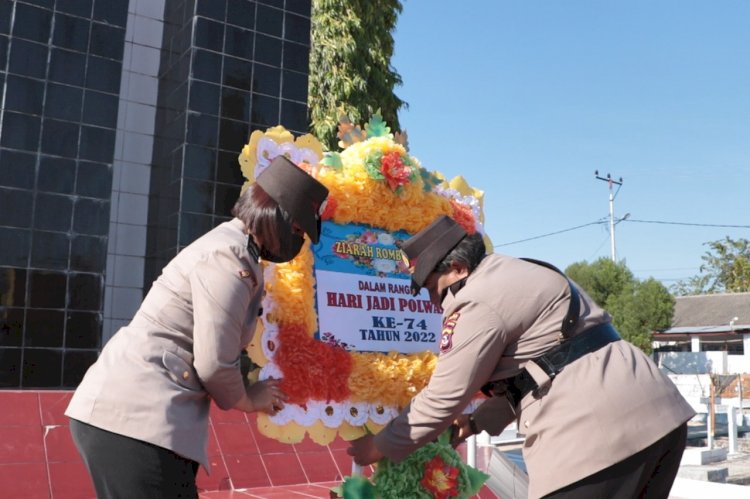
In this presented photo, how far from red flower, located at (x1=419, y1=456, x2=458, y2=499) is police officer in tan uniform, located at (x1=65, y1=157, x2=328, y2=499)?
99 centimetres

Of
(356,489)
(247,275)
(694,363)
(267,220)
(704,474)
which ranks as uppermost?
(267,220)

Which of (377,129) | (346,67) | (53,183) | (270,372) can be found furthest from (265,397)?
(346,67)

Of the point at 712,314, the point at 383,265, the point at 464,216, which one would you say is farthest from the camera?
the point at 712,314

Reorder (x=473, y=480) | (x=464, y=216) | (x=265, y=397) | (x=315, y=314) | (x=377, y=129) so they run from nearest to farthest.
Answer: (x=265, y=397)
(x=315, y=314)
(x=473, y=480)
(x=377, y=129)
(x=464, y=216)

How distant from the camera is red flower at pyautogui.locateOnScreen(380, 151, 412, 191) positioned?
2.88 m

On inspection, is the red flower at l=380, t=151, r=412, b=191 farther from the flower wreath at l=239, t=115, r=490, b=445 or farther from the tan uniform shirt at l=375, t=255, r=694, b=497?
the tan uniform shirt at l=375, t=255, r=694, b=497

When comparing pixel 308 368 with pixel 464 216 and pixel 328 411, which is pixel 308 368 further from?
pixel 464 216

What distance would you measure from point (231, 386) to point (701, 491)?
16.2 ft

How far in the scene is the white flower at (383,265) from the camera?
2.82 m

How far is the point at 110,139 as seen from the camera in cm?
433

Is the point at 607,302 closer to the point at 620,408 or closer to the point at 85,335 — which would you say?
the point at 85,335

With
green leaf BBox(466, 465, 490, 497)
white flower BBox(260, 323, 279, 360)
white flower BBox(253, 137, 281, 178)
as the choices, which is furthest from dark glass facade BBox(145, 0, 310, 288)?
green leaf BBox(466, 465, 490, 497)

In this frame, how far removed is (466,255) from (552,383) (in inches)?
17.5

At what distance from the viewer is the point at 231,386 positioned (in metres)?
1.85
